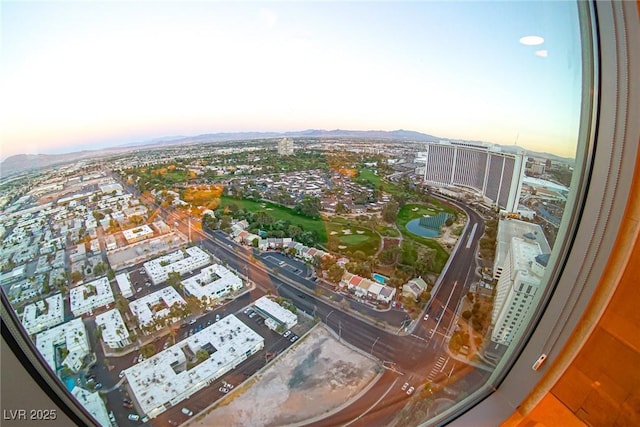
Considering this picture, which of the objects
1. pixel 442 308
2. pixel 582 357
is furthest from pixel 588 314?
pixel 442 308

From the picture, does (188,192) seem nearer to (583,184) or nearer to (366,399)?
(366,399)

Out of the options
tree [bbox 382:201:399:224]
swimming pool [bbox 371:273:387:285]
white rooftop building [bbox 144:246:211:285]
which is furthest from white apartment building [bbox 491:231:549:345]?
white rooftop building [bbox 144:246:211:285]

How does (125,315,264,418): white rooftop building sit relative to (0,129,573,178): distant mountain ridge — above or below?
below

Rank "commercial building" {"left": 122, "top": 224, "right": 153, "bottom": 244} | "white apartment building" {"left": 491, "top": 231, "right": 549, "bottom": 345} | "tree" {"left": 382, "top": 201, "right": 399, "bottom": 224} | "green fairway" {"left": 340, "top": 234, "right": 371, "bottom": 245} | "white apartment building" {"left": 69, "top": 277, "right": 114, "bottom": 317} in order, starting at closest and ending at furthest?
"white apartment building" {"left": 69, "top": 277, "right": 114, "bottom": 317}
"commercial building" {"left": 122, "top": 224, "right": 153, "bottom": 244}
"white apartment building" {"left": 491, "top": 231, "right": 549, "bottom": 345}
"green fairway" {"left": 340, "top": 234, "right": 371, "bottom": 245}
"tree" {"left": 382, "top": 201, "right": 399, "bottom": 224}

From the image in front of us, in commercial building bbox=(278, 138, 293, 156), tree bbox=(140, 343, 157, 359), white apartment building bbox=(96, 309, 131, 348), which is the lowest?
tree bbox=(140, 343, 157, 359)

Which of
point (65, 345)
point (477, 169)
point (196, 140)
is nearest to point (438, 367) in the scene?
point (477, 169)

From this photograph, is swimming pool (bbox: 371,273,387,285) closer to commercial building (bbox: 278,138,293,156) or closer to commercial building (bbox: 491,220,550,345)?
commercial building (bbox: 491,220,550,345)

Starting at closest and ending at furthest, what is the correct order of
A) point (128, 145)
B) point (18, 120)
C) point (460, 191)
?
point (18, 120) → point (128, 145) → point (460, 191)

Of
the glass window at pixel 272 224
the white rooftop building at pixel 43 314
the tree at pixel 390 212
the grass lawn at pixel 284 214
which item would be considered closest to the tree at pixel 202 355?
the glass window at pixel 272 224
